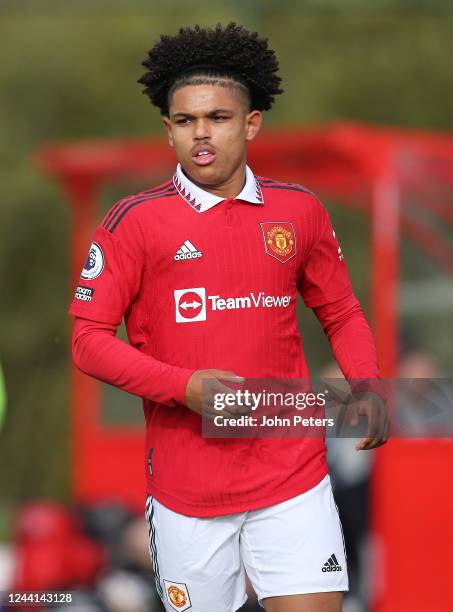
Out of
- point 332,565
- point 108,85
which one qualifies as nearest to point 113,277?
Result: point 332,565

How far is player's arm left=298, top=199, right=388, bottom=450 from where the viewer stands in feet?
10.5

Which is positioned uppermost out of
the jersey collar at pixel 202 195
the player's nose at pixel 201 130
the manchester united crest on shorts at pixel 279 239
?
the player's nose at pixel 201 130

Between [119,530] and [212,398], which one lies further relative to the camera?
[119,530]

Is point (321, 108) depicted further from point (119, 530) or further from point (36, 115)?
point (119, 530)

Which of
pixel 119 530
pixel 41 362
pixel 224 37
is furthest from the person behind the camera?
pixel 41 362

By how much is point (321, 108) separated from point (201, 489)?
12.4 metres

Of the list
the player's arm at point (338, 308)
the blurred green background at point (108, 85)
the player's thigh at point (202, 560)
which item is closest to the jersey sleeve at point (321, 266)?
the player's arm at point (338, 308)

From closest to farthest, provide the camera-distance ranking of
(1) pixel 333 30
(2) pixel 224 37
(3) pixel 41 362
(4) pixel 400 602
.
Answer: (2) pixel 224 37 → (4) pixel 400 602 → (3) pixel 41 362 → (1) pixel 333 30

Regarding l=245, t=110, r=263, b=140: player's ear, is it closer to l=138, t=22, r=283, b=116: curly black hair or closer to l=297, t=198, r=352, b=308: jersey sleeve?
l=138, t=22, r=283, b=116: curly black hair

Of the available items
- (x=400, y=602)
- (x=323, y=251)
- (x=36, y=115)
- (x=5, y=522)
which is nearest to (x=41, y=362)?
(x=36, y=115)

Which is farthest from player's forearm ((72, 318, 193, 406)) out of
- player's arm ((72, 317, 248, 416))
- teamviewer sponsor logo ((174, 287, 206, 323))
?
teamviewer sponsor logo ((174, 287, 206, 323))

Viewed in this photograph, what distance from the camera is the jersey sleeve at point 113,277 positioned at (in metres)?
3.09

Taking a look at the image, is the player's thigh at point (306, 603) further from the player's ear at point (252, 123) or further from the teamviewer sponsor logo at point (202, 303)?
the player's ear at point (252, 123)

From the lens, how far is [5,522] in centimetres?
1077
